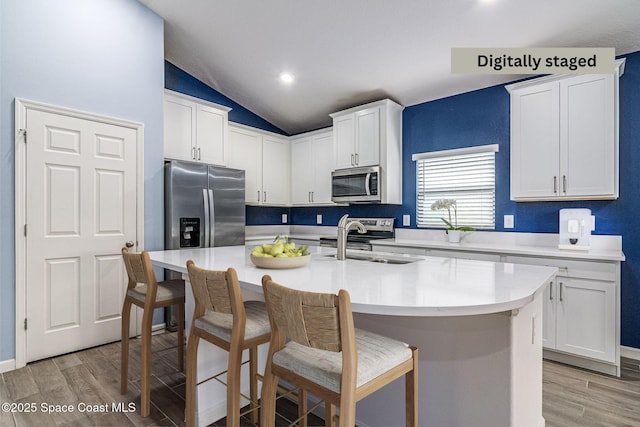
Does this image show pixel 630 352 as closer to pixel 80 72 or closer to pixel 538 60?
pixel 538 60

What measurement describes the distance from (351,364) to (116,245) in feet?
9.78

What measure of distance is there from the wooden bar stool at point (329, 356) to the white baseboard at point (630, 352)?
268cm

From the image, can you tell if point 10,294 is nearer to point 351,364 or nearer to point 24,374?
point 24,374

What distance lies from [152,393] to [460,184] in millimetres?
3470

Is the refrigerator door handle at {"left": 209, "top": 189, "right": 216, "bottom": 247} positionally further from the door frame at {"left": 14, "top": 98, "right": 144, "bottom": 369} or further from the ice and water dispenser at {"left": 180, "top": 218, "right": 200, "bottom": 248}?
the door frame at {"left": 14, "top": 98, "right": 144, "bottom": 369}

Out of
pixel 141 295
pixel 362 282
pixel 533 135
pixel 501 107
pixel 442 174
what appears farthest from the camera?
pixel 442 174

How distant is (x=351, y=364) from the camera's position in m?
1.01

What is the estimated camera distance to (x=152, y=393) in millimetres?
2189

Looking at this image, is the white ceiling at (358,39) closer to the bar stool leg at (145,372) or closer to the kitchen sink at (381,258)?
the kitchen sink at (381,258)

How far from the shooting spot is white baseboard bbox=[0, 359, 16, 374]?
2516mm

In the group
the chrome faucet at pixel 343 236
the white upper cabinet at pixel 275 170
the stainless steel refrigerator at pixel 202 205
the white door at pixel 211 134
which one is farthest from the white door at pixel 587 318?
the white door at pixel 211 134

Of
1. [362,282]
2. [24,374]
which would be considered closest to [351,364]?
[362,282]

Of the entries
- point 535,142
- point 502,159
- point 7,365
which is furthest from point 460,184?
point 7,365

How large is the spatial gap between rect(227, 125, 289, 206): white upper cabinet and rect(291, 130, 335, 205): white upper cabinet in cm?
16
